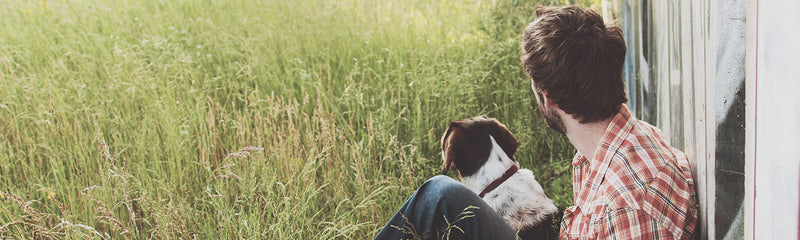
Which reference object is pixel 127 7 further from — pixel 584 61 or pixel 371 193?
pixel 584 61

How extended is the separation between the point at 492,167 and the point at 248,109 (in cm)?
193

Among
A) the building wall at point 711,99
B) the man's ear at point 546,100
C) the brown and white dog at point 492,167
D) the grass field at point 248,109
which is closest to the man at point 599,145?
the man's ear at point 546,100

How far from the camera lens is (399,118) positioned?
13.5ft

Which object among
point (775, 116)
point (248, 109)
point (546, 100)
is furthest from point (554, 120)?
point (248, 109)

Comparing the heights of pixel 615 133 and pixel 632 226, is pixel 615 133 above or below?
above

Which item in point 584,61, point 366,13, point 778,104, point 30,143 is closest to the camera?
point 778,104

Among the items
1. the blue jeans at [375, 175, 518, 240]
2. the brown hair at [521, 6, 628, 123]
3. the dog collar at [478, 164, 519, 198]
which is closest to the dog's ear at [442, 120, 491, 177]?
the dog collar at [478, 164, 519, 198]

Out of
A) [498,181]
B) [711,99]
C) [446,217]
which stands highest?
[711,99]

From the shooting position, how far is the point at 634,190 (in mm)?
1863

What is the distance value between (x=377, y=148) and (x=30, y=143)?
6.58 ft

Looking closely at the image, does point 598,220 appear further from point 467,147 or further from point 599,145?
point 467,147

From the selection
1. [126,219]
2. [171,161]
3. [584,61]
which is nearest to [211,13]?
[171,161]

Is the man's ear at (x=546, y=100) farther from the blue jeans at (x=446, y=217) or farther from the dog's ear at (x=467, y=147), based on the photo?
the dog's ear at (x=467, y=147)

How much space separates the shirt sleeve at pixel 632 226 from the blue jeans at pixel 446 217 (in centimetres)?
56
